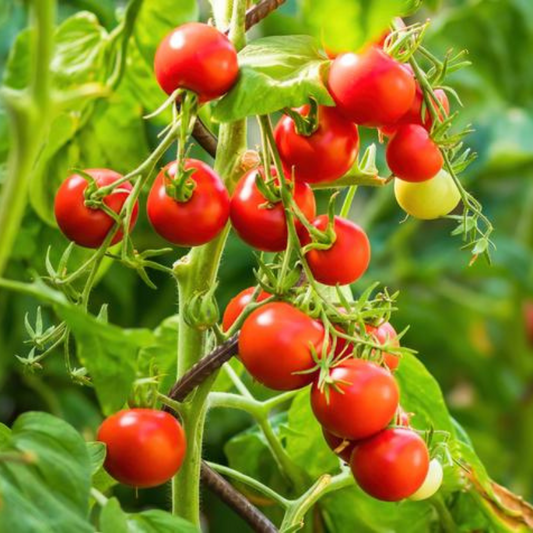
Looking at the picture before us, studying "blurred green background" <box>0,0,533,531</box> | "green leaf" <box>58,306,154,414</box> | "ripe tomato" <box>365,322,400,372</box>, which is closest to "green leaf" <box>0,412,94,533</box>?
"green leaf" <box>58,306,154,414</box>

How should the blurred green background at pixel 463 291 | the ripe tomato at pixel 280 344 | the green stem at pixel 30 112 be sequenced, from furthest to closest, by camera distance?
the blurred green background at pixel 463 291 < the ripe tomato at pixel 280 344 < the green stem at pixel 30 112

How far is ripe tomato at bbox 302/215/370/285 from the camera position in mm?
509

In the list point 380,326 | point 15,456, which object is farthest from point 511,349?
point 15,456

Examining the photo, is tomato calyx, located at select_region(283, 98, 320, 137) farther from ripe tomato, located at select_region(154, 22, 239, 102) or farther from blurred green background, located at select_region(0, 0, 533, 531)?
blurred green background, located at select_region(0, 0, 533, 531)

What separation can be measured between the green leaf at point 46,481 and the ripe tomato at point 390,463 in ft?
0.40

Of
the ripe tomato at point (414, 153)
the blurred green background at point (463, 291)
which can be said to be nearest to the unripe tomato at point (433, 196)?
the ripe tomato at point (414, 153)

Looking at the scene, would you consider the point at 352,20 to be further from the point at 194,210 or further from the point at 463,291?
the point at 463,291

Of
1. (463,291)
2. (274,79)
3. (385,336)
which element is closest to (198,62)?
(274,79)

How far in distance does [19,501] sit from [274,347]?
0.39 feet

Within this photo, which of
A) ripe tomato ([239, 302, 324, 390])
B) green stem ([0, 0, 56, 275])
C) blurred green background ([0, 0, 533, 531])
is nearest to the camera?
green stem ([0, 0, 56, 275])

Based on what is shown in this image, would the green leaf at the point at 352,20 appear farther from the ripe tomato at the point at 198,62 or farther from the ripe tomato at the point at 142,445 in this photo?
the ripe tomato at the point at 142,445

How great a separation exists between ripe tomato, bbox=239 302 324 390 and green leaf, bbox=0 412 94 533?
0.08 metres

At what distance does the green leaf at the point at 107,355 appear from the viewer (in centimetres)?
46

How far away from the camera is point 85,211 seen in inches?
20.6
